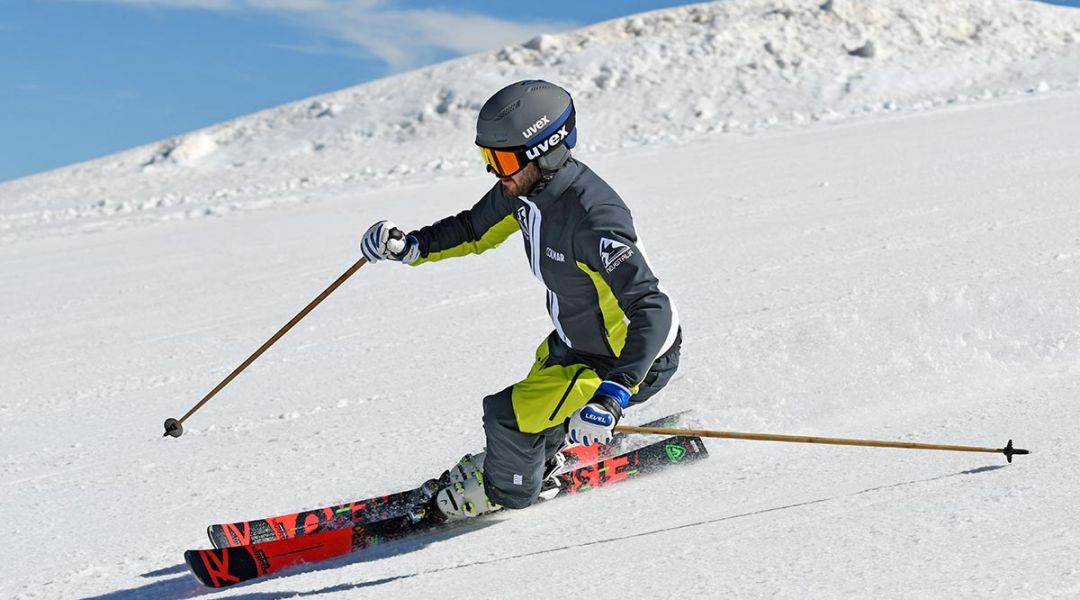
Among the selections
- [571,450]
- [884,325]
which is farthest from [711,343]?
[571,450]

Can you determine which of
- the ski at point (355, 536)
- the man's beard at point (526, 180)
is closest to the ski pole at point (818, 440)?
the ski at point (355, 536)

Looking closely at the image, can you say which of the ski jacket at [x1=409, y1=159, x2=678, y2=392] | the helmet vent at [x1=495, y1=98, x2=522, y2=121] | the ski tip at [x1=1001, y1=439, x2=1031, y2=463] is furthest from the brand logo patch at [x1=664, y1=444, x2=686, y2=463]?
the helmet vent at [x1=495, y1=98, x2=522, y2=121]

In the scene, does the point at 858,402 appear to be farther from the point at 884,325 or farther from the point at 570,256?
the point at 570,256

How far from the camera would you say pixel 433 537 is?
407 centimetres

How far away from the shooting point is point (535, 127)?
352 centimetres

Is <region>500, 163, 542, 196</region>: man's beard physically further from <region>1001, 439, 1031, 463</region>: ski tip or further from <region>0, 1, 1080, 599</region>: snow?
<region>1001, 439, 1031, 463</region>: ski tip

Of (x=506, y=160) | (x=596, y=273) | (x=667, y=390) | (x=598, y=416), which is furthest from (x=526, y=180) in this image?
(x=667, y=390)

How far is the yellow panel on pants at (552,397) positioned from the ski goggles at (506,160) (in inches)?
30.3

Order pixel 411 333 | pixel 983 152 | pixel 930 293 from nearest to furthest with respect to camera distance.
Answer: pixel 930 293
pixel 411 333
pixel 983 152

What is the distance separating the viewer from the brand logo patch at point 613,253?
11.0ft

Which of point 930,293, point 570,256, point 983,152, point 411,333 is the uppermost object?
point 570,256

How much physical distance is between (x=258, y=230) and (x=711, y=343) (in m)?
10.0

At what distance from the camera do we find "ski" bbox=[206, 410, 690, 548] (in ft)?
12.9

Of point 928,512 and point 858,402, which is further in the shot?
point 858,402
